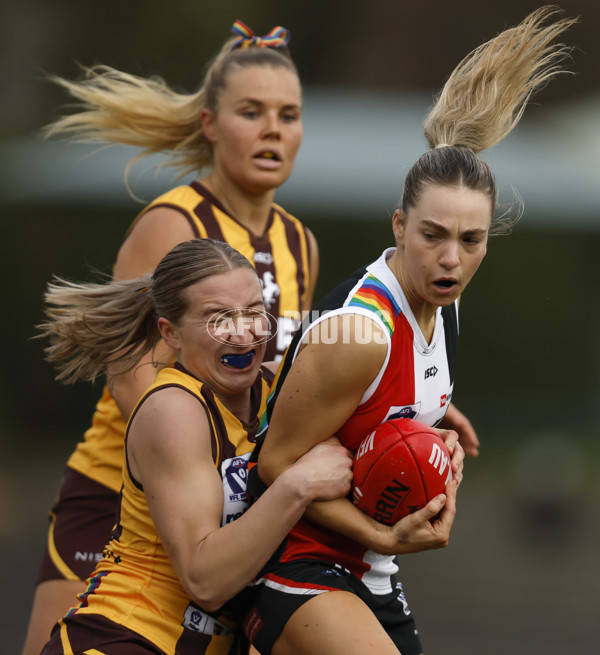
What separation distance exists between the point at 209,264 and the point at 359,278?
1.56 feet

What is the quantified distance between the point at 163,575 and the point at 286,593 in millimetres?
397

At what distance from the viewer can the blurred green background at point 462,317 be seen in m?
9.43

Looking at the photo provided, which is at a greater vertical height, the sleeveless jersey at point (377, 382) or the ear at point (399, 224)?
the ear at point (399, 224)

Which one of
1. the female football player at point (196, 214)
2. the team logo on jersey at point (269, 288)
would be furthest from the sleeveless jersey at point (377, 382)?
the team logo on jersey at point (269, 288)

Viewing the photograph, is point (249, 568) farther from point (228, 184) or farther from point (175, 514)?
point (228, 184)

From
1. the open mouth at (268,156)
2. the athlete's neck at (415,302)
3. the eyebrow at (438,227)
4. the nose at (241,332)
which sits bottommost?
the nose at (241,332)

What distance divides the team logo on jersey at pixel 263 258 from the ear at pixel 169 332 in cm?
114

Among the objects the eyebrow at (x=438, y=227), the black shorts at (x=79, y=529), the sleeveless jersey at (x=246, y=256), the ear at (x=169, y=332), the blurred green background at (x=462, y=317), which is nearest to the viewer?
the eyebrow at (x=438, y=227)

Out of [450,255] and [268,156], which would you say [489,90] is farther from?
[268,156]

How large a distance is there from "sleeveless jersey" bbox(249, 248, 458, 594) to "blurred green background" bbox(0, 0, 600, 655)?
498 cm

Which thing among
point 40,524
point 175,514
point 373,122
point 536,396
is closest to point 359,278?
point 175,514

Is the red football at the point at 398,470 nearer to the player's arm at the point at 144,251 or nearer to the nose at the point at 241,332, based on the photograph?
the nose at the point at 241,332

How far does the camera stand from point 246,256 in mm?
4480

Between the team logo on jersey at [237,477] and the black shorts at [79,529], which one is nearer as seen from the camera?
the team logo on jersey at [237,477]
